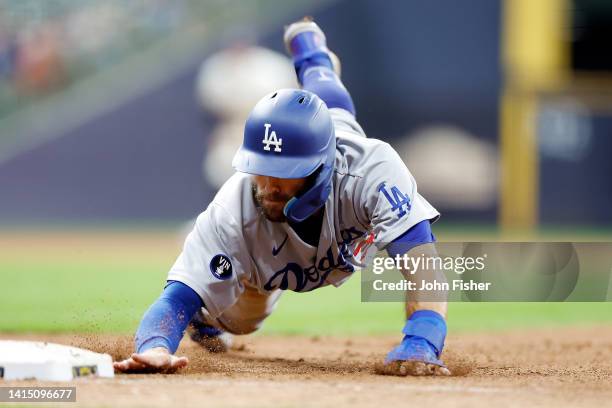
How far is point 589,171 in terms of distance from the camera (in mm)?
14609

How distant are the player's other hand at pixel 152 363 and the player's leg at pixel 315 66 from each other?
166cm

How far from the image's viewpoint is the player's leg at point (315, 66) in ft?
16.4

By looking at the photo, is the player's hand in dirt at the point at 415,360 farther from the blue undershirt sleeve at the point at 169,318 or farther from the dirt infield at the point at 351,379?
the blue undershirt sleeve at the point at 169,318

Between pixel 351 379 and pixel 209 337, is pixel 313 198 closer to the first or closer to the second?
pixel 351 379

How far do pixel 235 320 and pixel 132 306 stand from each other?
2.37 m

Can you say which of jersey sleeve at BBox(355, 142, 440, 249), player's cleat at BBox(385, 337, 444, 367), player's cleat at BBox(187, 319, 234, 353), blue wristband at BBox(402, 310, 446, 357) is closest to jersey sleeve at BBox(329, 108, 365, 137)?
jersey sleeve at BBox(355, 142, 440, 249)

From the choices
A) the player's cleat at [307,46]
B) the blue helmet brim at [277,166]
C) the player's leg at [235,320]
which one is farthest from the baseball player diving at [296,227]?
the player's cleat at [307,46]

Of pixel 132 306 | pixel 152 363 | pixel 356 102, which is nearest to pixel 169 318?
pixel 152 363

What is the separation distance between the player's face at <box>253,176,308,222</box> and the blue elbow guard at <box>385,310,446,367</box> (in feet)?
2.22

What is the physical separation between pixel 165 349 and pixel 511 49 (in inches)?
472

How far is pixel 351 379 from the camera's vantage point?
3.86 m

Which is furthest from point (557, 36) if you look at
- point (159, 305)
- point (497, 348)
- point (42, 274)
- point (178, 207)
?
point (159, 305)

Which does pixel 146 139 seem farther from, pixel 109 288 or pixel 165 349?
pixel 165 349

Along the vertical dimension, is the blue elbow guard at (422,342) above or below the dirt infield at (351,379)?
above
